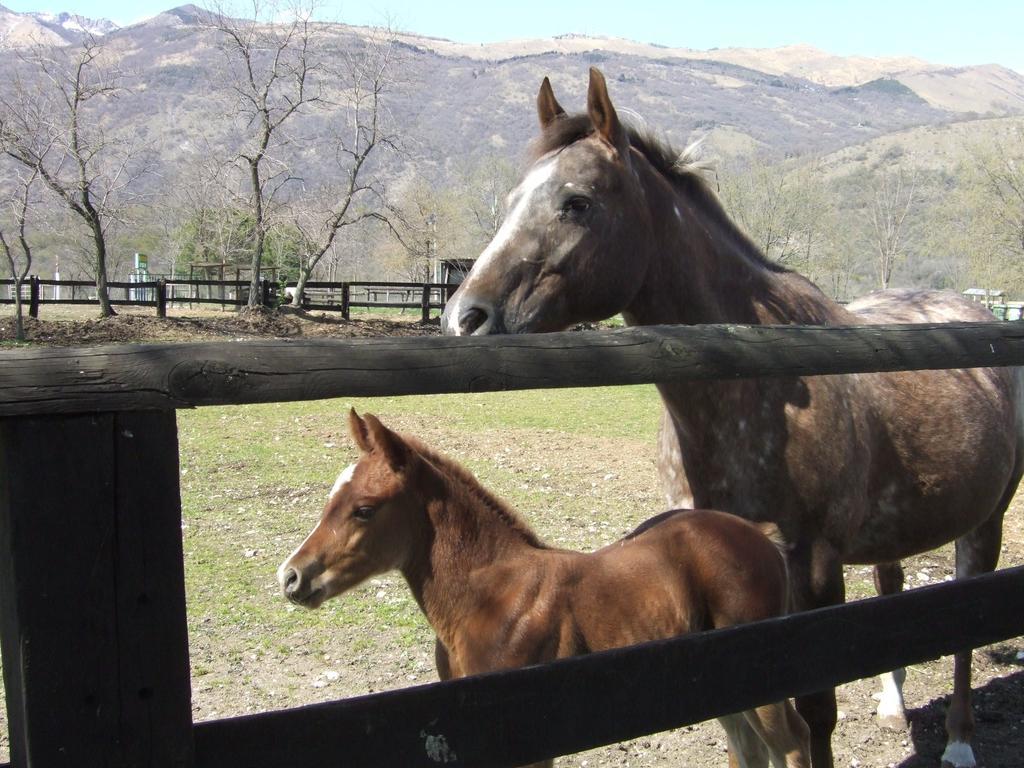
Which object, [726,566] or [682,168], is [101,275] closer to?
[682,168]

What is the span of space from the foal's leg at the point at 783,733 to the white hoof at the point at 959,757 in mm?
1403

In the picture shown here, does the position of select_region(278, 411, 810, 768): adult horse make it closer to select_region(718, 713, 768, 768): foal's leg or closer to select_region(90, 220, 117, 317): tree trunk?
select_region(718, 713, 768, 768): foal's leg

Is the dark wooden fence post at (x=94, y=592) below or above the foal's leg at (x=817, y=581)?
above

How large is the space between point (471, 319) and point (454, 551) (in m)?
0.98

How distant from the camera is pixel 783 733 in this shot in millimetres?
3189

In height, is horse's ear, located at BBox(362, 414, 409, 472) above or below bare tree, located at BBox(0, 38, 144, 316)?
below

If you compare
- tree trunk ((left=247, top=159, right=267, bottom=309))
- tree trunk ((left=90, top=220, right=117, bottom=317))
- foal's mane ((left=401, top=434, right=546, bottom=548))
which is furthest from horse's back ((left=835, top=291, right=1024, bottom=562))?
tree trunk ((left=247, top=159, right=267, bottom=309))

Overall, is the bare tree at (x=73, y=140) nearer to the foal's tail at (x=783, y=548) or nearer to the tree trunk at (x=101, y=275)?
the tree trunk at (x=101, y=275)

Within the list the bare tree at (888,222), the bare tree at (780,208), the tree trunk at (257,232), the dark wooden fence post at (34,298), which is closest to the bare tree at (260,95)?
the tree trunk at (257,232)

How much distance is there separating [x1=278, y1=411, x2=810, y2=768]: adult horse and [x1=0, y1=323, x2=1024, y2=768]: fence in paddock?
1.02m

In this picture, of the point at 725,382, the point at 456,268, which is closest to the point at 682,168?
the point at 725,382

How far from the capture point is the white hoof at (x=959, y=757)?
4.16 metres

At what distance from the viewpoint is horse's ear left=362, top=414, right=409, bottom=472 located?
3.26 m

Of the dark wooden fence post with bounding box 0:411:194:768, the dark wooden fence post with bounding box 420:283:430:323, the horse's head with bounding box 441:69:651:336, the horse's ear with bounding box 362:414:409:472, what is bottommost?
the dark wooden fence post with bounding box 420:283:430:323
